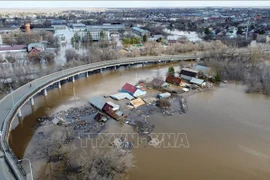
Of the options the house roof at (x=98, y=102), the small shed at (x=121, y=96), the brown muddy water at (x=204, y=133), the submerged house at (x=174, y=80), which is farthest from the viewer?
the submerged house at (x=174, y=80)

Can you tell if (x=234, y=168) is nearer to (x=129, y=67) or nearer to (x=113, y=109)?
(x=113, y=109)

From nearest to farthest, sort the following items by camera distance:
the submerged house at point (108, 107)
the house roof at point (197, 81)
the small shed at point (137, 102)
Answer: the submerged house at point (108, 107) → the small shed at point (137, 102) → the house roof at point (197, 81)

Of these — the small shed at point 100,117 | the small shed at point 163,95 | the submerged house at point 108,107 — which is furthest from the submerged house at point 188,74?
the small shed at point 100,117

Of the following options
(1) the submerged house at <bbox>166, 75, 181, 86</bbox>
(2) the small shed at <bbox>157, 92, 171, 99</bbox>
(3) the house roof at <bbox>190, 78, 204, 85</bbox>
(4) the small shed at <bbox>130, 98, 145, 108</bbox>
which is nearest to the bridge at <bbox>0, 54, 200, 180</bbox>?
(1) the submerged house at <bbox>166, 75, 181, 86</bbox>

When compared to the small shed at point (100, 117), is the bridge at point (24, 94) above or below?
above

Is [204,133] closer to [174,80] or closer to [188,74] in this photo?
[174,80]

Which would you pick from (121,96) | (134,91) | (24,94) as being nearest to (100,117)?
(121,96)

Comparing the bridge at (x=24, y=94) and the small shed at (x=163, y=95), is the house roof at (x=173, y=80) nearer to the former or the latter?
the small shed at (x=163, y=95)
